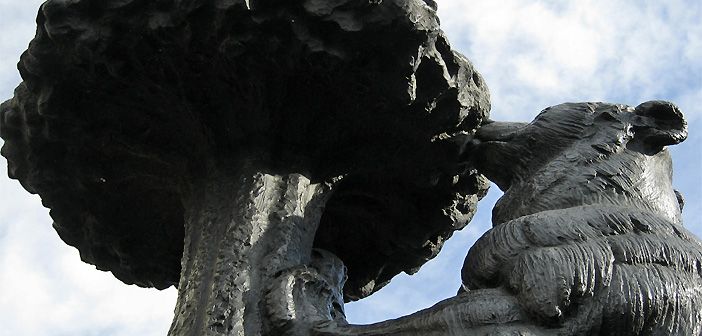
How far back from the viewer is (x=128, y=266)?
550cm

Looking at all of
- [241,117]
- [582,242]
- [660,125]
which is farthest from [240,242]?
[660,125]

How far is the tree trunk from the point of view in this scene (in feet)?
13.8

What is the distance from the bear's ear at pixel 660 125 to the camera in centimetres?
448

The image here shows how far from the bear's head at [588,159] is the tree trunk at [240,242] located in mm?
723

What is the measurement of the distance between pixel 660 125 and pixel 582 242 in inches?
32.4

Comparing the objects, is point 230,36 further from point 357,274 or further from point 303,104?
point 357,274

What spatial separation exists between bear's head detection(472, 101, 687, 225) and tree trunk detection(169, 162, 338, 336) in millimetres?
723

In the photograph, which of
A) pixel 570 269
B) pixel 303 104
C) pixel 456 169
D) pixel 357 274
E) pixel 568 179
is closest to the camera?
pixel 570 269

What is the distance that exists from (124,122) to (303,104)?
28.0 inches

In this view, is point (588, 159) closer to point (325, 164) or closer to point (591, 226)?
point (591, 226)

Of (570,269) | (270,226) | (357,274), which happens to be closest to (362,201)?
(357,274)

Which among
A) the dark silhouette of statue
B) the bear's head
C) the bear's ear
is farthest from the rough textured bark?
the bear's ear

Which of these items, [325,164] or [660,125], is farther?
[325,164]

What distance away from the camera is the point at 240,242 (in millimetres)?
4465
